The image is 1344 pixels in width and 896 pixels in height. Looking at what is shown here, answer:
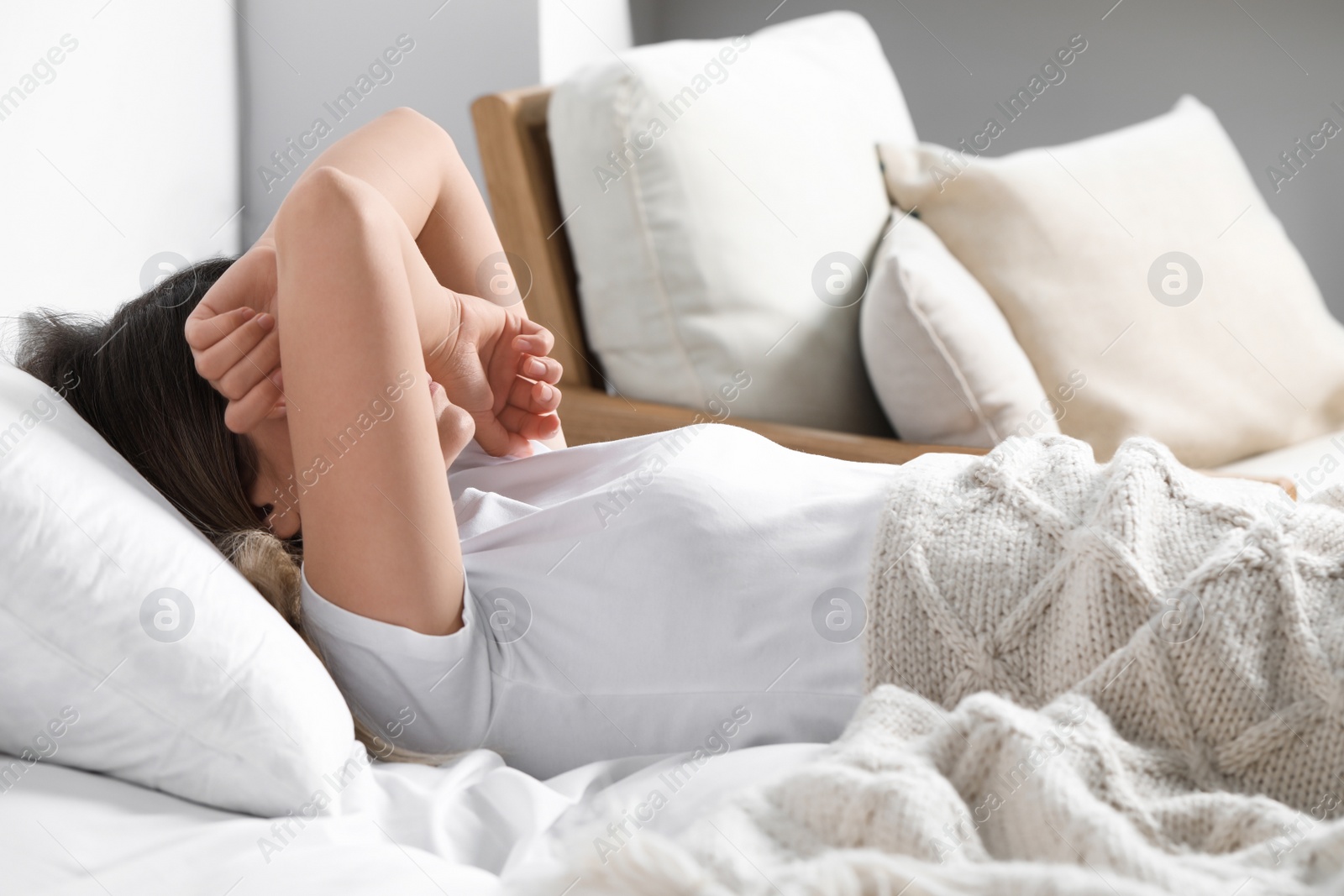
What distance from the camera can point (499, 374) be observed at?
40.3 inches

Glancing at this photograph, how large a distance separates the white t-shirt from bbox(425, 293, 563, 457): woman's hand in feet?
0.68

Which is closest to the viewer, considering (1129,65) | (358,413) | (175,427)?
(358,413)

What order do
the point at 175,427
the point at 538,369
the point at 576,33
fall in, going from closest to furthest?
the point at 175,427 → the point at 538,369 → the point at 576,33

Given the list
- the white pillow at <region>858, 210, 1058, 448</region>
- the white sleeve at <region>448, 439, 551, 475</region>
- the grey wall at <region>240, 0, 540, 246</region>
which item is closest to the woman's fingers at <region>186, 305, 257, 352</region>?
the white sleeve at <region>448, 439, 551, 475</region>

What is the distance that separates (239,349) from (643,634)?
0.36 metres

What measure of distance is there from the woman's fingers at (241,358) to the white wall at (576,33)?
0.95 m

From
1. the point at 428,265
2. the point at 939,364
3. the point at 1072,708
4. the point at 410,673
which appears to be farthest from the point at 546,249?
the point at 1072,708

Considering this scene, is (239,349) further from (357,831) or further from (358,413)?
(357,831)

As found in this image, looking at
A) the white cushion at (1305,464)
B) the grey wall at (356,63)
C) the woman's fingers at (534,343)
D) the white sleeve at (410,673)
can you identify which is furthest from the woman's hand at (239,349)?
the white cushion at (1305,464)

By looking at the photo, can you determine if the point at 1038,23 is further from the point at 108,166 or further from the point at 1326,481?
the point at 108,166

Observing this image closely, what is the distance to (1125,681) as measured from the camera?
60 centimetres

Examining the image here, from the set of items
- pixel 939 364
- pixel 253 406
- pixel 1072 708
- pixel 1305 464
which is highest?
pixel 253 406

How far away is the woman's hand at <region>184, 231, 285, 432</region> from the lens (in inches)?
30.4

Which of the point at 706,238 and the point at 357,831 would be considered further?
the point at 706,238
